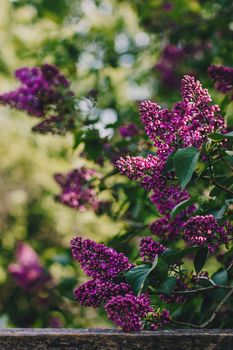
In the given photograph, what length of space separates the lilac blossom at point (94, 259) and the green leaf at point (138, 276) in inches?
1.7

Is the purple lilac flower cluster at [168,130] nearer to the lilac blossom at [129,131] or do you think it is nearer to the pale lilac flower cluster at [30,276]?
the lilac blossom at [129,131]

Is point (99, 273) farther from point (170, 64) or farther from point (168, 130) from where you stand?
point (170, 64)

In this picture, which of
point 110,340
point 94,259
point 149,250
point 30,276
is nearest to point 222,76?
point 149,250

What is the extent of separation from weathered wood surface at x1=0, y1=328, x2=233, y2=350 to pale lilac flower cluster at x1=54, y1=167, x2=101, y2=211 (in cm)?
121

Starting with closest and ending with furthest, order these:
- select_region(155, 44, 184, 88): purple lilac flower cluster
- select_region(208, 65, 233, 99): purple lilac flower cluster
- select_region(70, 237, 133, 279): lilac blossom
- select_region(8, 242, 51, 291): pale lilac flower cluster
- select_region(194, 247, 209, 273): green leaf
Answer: select_region(70, 237, 133, 279): lilac blossom → select_region(194, 247, 209, 273): green leaf → select_region(208, 65, 233, 99): purple lilac flower cluster → select_region(155, 44, 184, 88): purple lilac flower cluster → select_region(8, 242, 51, 291): pale lilac flower cluster

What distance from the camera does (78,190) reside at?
2.27 metres

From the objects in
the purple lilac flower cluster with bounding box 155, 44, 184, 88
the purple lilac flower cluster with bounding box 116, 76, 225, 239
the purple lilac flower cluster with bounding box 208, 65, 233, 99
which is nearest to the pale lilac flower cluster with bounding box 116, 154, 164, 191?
the purple lilac flower cluster with bounding box 116, 76, 225, 239

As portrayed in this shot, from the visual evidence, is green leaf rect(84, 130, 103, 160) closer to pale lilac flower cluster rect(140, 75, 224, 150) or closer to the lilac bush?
the lilac bush

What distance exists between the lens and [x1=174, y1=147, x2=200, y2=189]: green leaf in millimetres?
1100

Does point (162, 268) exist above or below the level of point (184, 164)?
below

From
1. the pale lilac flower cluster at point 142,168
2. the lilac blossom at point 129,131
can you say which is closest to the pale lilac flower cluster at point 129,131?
the lilac blossom at point 129,131

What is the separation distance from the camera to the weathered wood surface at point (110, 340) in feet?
3.45

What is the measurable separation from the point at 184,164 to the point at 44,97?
44.7 inches

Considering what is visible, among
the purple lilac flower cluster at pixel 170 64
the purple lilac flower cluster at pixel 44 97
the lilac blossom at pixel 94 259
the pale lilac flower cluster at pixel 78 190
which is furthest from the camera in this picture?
the purple lilac flower cluster at pixel 170 64
